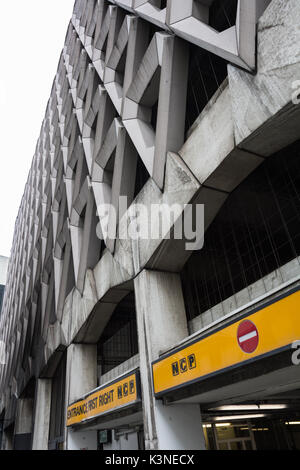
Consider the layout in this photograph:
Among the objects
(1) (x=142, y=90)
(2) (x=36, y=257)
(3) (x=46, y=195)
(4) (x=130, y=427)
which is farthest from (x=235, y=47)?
(2) (x=36, y=257)

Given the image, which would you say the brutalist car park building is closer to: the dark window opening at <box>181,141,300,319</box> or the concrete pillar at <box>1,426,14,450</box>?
the dark window opening at <box>181,141,300,319</box>

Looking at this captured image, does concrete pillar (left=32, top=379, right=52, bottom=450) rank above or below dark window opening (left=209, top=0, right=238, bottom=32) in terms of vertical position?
below

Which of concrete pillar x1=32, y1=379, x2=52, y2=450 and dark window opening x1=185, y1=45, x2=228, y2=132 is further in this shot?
concrete pillar x1=32, y1=379, x2=52, y2=450

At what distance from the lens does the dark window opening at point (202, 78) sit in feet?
29.1

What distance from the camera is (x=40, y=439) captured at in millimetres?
18328

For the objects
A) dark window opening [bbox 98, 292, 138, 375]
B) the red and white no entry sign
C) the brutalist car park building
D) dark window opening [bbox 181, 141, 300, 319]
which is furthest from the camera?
dark window opening [bbox 98, 292, 138, 375]

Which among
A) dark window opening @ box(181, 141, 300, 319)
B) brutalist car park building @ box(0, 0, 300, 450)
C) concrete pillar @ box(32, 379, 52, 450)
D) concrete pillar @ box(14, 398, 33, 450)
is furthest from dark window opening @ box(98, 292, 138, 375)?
concrete pillar @ box(14, 398, 33, 450)

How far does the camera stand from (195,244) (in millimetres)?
8070

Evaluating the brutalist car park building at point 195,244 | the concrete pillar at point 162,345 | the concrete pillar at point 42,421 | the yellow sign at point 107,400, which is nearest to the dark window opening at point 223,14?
the brutalist car park building at point 195,244

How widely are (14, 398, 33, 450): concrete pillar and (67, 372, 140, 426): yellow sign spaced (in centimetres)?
1326

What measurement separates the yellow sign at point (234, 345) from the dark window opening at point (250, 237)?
193 cm

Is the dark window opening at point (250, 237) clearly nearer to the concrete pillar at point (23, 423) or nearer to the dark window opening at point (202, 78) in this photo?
the dark window opening at point (202, 78)

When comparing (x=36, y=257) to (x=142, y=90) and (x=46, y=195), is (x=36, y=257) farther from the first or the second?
(x=142, y=90)

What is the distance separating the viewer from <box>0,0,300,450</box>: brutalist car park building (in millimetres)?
5273
